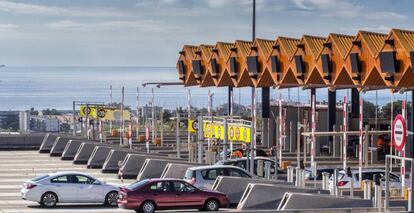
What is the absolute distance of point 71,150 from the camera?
47094 millimetres

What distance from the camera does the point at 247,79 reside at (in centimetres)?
4238

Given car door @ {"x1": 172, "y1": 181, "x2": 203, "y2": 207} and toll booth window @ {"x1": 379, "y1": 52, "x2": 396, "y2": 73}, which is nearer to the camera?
car door @ {"x1": 172, "y1": 181, "x2": 203, "y2": 207}

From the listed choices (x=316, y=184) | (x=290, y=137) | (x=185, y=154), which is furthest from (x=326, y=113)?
(x=316, y=184)

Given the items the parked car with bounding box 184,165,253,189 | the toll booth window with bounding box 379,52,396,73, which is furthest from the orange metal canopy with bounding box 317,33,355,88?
the parked car with bounding box 184,165,253,189

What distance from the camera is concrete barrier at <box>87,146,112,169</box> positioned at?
1672 inches

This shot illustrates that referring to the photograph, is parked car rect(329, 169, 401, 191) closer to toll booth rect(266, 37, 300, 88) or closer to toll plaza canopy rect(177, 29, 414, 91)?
toll plaza canopy rect(177, 29, 414, 91)

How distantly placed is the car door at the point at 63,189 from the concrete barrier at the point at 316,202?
23.8ft

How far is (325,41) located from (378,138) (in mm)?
14696

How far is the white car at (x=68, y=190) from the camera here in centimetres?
2808

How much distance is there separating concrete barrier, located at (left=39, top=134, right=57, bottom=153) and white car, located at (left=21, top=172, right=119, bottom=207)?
23.4 metres

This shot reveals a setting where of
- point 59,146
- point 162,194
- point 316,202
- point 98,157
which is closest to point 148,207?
point 162,194

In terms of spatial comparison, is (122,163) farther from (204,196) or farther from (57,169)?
(204,196)

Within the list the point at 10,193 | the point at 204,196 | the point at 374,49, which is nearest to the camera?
the point at 204,196

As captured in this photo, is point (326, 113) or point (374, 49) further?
point (326, 113)
